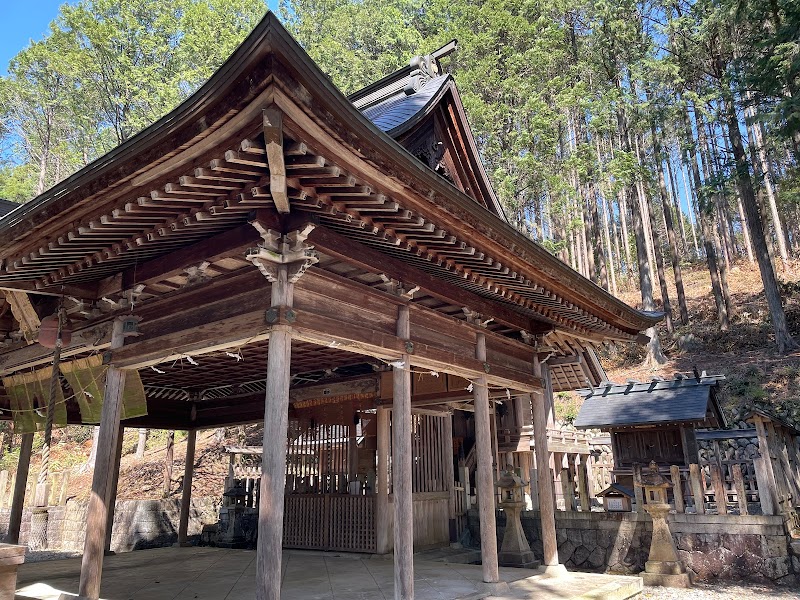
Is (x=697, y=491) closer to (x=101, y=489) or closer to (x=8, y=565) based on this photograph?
(x=101, y=489)

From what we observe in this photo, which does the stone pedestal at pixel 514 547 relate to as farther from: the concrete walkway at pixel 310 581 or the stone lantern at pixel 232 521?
the stone lantern at pixel 232 521

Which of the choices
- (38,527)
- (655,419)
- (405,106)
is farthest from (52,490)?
(655,419)

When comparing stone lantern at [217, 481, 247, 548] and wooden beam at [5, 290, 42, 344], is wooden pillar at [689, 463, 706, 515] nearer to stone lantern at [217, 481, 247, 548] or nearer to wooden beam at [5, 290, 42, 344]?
stone lantern at [217, 481, 247, 548]

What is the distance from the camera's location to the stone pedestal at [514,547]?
9.41m

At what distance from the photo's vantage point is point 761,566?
8.80 meters

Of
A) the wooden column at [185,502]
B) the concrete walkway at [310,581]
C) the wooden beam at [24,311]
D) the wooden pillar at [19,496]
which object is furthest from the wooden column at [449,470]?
the wooden pillar at [19,496]

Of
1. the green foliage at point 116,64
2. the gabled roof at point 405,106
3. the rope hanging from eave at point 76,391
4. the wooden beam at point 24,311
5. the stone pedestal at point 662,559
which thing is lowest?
the stone pedestal at point 662,559

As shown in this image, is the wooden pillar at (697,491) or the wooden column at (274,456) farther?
the wooden pillar at (697,491)

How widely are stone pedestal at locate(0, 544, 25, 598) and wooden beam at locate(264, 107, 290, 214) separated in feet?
11.0

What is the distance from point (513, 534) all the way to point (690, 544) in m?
3.04

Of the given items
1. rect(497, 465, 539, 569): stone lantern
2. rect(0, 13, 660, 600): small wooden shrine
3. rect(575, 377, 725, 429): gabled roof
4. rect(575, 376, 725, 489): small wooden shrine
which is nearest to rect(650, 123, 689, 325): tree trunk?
A: rect(575, 377, 725, 429): gabled roof

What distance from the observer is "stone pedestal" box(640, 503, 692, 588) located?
8.77 metres

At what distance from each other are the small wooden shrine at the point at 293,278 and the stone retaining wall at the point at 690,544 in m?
2.40

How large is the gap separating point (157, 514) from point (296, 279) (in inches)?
477
